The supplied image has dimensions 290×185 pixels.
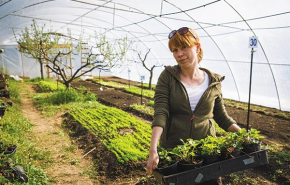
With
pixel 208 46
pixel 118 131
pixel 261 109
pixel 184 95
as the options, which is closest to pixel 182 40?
pixel 184 95

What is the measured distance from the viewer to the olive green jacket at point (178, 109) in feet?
4.88

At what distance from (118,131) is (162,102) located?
3.61m

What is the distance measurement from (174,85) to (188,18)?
702cm

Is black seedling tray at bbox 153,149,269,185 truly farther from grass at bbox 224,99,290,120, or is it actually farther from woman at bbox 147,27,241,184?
grass at bbox 224,99,290,120

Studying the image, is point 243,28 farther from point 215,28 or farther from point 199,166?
point 199,166

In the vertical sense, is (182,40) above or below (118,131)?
above

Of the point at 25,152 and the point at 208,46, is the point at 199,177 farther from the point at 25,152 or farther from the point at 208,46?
Answer: the point at 208,46

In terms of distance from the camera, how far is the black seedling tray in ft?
4.10

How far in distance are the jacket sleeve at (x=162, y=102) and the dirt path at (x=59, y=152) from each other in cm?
220

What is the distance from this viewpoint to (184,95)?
1.49 meters

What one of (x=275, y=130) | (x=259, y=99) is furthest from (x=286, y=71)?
(x=275, y=130)

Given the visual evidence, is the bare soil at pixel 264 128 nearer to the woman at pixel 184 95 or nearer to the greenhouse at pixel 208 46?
the greenhouse at pixel 208 46

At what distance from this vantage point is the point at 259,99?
26.9 feet

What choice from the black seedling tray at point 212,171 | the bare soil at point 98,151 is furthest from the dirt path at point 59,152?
the black seedling tray at point 212,171
